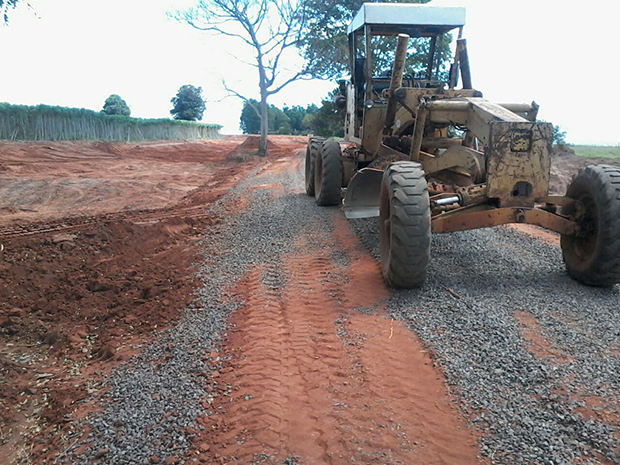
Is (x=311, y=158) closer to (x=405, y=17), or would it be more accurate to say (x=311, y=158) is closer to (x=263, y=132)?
(x=405, y=17)

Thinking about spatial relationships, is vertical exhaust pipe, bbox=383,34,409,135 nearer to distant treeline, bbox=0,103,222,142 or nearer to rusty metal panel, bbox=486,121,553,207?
rusty metal panel, bbox=486,121,553,207

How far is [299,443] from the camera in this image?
3.17m

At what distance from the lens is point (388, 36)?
8867mm

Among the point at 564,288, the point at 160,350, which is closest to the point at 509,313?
the point at 564,288

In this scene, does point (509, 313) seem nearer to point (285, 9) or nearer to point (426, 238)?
point (426, 238)

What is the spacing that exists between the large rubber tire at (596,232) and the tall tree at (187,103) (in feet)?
161

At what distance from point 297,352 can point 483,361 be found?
1.42 meters

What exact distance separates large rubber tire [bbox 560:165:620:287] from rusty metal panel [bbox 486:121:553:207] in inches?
21.6

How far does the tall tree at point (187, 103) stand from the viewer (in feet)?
169

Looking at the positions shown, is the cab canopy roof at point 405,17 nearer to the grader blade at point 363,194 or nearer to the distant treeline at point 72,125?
the grader blade at point 363,194

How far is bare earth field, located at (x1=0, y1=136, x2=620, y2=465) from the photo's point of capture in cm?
322

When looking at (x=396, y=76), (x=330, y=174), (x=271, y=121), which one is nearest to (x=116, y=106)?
(x=271, y=121)

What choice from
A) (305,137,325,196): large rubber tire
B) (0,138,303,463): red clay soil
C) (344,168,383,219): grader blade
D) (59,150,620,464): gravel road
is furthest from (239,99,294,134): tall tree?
(59,150,620,464): gravel road

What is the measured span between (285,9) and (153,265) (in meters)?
23.5
